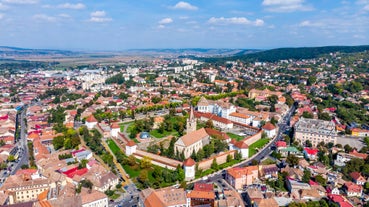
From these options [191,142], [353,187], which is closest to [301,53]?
[191,142]

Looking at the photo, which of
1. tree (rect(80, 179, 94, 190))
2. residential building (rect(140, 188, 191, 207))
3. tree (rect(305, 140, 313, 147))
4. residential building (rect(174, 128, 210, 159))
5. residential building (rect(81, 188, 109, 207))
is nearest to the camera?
residential building (rect(140, 188, 191, 207))

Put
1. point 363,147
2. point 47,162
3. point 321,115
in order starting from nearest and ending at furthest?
point 47,162 < point 363,147 < point 321,115

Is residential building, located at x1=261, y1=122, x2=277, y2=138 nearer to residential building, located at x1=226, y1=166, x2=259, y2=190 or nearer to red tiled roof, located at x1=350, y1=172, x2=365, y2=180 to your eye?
red tiled roof, located at x1=350, y1=172, x2=365, y2=180

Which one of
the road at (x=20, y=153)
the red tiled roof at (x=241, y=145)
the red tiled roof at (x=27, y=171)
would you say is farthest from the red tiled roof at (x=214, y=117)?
the red tiled roof at (x=27, y=171)

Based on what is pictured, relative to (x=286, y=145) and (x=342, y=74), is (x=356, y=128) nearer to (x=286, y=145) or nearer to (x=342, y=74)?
(x=286, y=145)

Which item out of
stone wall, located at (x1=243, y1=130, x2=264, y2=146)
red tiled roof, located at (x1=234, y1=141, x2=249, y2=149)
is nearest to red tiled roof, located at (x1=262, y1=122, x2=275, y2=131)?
stone wall, located at (x1=243, y1=130, x2=264, y2=146)

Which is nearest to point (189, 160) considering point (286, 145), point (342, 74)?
point (286, 145)

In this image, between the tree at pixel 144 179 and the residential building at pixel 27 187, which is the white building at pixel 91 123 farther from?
the tree at pixel 144 179

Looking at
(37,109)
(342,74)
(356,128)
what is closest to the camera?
(356,128)
